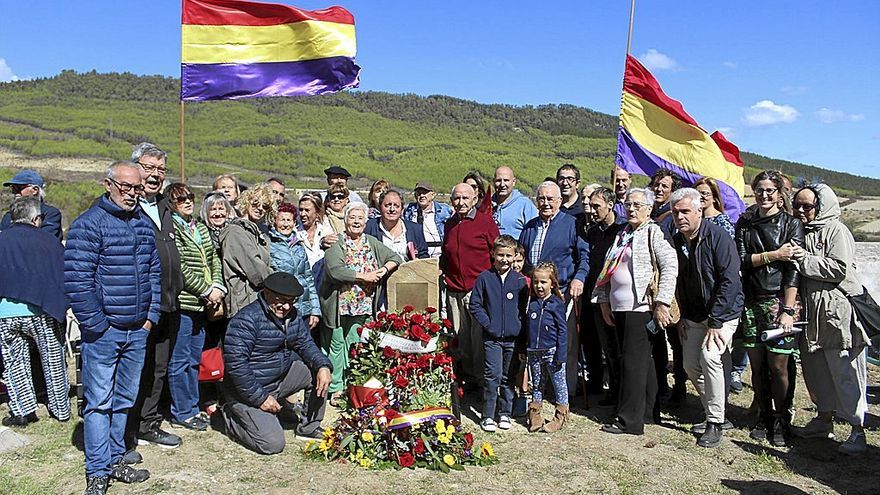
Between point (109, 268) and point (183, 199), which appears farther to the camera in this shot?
point (183, 199)

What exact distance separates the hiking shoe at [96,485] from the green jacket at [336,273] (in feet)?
7.41

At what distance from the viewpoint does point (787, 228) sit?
5.17 m

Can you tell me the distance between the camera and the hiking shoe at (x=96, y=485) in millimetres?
4293

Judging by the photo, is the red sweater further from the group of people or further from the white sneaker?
the white sneaker

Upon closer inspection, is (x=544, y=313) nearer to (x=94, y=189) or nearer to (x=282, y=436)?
(x=282, y=436)

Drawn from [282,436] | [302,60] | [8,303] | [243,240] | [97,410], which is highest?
[302,60]

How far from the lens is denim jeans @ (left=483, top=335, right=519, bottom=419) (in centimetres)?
572

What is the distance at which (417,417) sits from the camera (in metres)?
5.02

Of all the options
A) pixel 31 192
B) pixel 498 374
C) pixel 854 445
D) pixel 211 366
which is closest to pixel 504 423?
pixel 498 374

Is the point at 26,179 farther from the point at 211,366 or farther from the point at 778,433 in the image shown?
the point at 778,433

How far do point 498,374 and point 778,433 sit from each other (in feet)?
7.39

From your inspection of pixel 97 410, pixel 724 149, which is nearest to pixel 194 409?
pixel 97 410

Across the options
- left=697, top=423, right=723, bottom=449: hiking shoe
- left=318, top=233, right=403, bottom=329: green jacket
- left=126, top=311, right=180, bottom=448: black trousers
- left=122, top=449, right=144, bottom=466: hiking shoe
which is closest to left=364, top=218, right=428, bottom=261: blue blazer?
left=318, top=233, right=403, bottom=329: green jacket

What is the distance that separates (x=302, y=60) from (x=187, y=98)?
4.65ft
